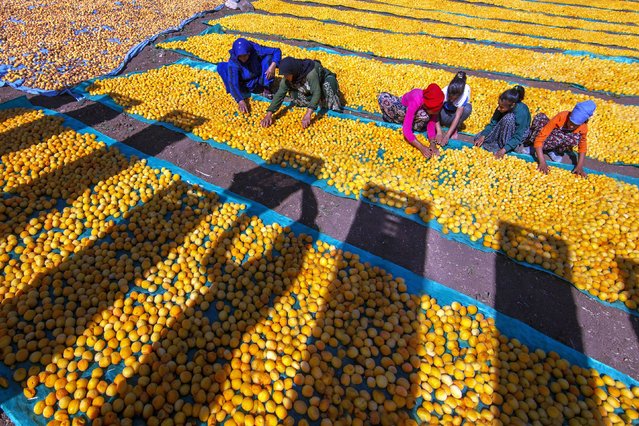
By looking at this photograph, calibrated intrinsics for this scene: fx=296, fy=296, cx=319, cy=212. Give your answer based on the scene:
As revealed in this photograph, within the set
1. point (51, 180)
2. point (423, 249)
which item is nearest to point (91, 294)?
point (51, 180)

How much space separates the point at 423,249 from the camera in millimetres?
3359

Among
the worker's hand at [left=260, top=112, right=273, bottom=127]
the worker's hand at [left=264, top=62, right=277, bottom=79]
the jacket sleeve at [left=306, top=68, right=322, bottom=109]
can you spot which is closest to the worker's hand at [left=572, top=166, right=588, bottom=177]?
the jacket sleeve at [left=306, top=68, right=322, bottom=109]

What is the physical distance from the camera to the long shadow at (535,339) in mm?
2189

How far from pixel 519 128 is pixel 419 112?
1.48 metres

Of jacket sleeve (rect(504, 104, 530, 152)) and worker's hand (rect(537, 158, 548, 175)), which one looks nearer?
worker's hand (rect(537, 158, 548, 175))

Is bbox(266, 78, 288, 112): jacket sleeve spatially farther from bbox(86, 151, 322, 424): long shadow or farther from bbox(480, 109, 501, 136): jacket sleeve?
bbox(480, 109, 501, 136): jacket sleeve

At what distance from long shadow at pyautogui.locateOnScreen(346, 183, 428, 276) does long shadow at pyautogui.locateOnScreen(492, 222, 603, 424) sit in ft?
2.76

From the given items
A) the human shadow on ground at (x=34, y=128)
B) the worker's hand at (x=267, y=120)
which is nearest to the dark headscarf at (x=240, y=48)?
the worker's hand at (x=267, y=120)

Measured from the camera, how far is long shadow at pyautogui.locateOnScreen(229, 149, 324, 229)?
3.81m

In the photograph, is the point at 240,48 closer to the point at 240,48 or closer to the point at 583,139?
the point at 240,48

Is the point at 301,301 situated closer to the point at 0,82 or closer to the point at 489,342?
the point at 489,342

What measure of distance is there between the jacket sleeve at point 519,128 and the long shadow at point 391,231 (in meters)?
2.07

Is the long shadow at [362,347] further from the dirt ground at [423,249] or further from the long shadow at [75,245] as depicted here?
the long shadow at [75,245]

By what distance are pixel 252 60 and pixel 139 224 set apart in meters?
3.95
